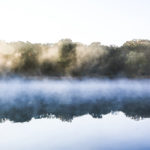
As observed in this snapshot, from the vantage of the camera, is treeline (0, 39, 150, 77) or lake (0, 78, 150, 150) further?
treeline (0, 39, 150, 77)

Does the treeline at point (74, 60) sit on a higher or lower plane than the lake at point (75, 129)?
higher

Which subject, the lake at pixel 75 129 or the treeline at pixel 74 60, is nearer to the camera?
the lake at pixel 75 129

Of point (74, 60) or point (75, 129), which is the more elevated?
point (74, 60)

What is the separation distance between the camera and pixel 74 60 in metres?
40.3

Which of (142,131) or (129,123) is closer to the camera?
(142,131)

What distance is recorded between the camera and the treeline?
38875 mm

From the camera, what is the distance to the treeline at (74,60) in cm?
3888

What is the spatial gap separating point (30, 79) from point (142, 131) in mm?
31261

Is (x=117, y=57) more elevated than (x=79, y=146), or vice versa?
(x=117, y=57)

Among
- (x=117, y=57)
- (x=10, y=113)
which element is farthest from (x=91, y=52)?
(x=10, y=113)

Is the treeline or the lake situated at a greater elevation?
the treeline

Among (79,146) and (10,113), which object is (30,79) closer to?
(10,113)

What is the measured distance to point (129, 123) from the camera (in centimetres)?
1181

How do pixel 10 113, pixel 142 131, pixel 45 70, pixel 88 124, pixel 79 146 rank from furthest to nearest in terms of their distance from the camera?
pixel 45 70 → pixel 10 113 → pixel 88 124 → pixel 142 131 → pixel 79 146
